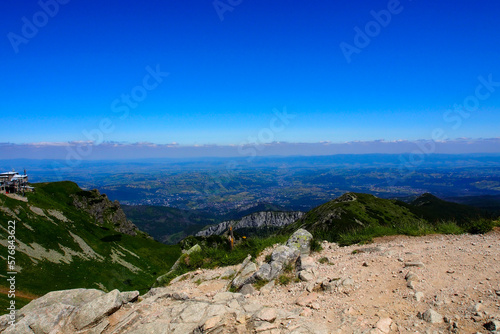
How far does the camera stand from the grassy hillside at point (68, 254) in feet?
145

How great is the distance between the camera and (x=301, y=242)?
14.3 metres

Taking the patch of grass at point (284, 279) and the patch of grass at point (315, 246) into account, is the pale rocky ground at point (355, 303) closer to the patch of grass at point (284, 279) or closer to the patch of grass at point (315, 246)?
the patch of grass at point (284, 279)

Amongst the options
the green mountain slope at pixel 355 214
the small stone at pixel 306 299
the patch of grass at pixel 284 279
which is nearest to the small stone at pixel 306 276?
the patch of grass at pixel 284 279

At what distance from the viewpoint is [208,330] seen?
24.5 ft

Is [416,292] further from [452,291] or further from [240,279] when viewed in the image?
[240,279]

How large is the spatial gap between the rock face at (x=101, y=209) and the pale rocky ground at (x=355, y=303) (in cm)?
10043

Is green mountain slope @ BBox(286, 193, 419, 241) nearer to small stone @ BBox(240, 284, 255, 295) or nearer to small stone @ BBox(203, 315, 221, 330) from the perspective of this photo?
small stone @ BBox(240, 284, 255, 295)

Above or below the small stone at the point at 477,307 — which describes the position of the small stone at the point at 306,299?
below

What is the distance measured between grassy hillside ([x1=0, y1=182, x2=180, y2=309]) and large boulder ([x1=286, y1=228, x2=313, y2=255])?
3665 centimetres

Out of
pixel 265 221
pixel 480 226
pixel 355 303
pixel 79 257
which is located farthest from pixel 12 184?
pixel 265 221

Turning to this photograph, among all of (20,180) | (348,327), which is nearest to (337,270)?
(348,327)

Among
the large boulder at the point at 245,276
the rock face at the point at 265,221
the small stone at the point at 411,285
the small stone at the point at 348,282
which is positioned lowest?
the rock face at the point at 265,221

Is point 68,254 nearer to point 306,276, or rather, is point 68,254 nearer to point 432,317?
point 306,276

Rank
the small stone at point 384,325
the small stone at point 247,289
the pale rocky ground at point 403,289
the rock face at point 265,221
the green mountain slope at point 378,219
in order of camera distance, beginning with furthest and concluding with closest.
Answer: the rock face at point 265,221, the green mountain slope at point 378,219, the small stone at point 247,289, the pale rocky ground at point 403,289, the small stone at point 384,325
